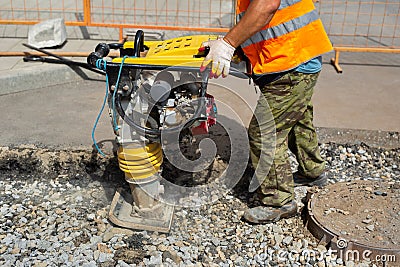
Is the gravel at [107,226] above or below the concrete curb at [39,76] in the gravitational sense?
below

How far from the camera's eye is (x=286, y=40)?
2990 mm

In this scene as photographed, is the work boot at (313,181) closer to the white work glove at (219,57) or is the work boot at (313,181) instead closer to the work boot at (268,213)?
the work boot at (268,213)

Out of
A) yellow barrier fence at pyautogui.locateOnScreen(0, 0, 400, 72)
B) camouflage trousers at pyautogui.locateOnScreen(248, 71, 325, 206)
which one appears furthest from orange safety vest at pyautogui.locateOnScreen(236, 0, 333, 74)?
yellow barrier fence at pyautogui.locateOnScreen(0, 0, 400, 72)

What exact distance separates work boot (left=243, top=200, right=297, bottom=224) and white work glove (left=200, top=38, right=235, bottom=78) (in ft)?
3.38

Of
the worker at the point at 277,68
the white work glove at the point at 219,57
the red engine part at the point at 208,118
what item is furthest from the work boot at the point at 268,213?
the white work glove at the point at 219,57

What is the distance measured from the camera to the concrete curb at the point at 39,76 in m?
5.32

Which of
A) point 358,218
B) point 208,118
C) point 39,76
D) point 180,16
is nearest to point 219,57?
point 208,118

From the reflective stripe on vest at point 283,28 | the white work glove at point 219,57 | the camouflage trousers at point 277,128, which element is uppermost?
the reflective stripe on vest at point 283,28

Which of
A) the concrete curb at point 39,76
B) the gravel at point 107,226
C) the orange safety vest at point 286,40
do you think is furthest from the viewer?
the concrete curb at point 39,76

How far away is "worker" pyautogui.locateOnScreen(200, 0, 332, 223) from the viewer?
9.34 ft

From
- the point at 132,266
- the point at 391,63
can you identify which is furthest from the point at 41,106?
the point at 391,63

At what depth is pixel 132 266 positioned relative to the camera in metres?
3.09

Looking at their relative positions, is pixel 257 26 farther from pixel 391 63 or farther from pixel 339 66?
pixel 391 63

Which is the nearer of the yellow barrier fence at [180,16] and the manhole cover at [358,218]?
the manhole cover at [358,218]
